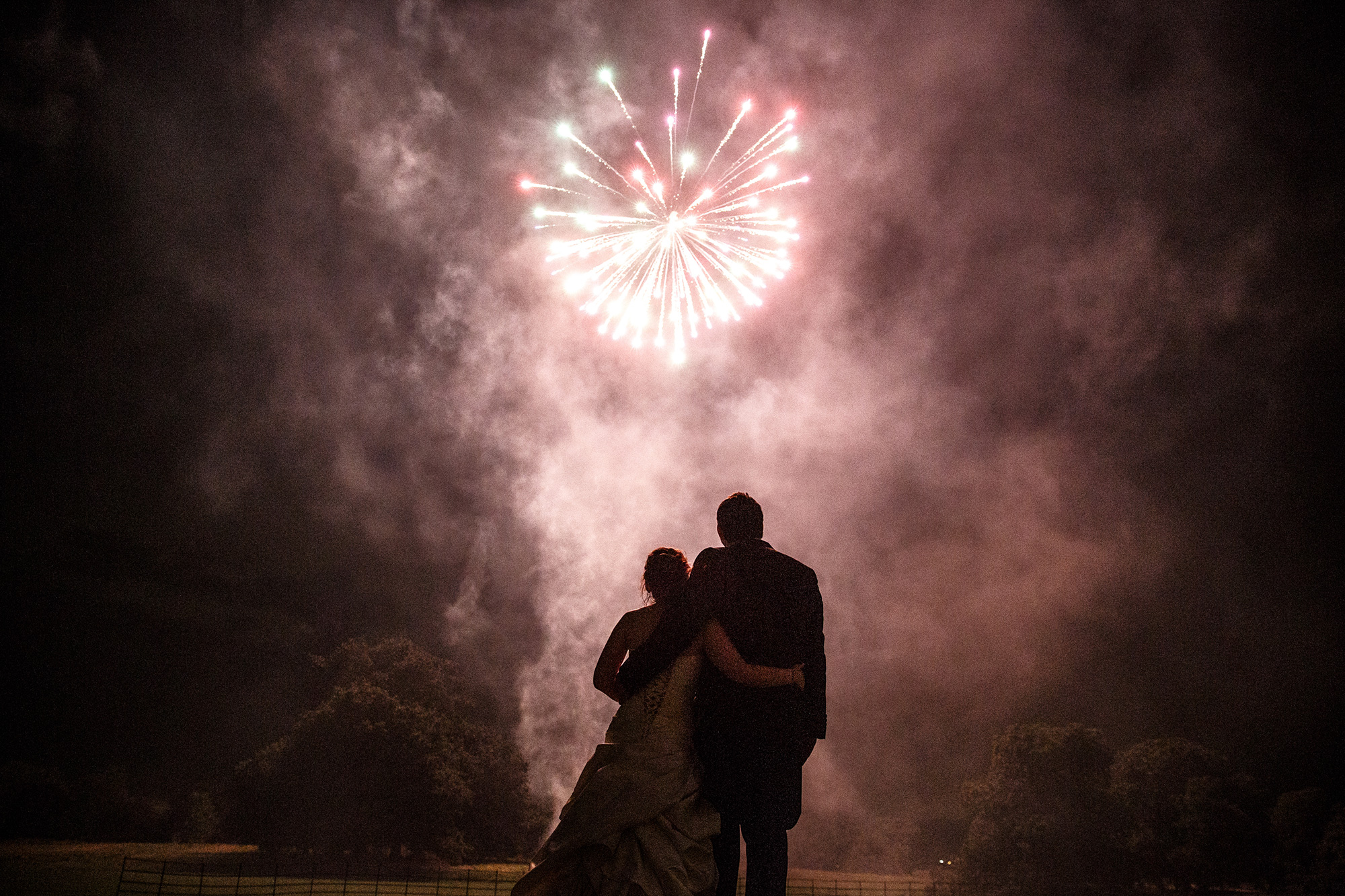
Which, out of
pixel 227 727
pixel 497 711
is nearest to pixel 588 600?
pixel 497 711

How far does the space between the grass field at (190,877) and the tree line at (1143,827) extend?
7257 mm

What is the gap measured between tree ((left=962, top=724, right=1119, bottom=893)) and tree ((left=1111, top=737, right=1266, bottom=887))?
1.32 metres

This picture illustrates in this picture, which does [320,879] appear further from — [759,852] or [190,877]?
[759,852]

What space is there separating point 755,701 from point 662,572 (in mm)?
999

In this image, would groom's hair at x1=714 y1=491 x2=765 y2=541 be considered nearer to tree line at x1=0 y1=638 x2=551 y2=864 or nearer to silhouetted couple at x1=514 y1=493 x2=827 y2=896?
silhouetted couple at x1=514 y1=493 x2=827 y2=896

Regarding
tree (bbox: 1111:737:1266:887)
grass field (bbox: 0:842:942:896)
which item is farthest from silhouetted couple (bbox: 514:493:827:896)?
tree (bbox: 1111:737:1266:887)

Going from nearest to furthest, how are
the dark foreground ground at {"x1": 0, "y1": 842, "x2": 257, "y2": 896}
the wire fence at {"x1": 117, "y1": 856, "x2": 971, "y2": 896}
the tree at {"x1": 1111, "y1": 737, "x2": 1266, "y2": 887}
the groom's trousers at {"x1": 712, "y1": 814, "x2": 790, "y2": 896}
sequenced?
the groom's trousers at {"x1": 712, "y1": 814, "x2": 790, "y2": 896}, the dark foreground ground at {"x1": 0, "y1": 842, "x2": 257, "y2": 896}, the wire fence at {"x1": 117, "y1": 856, "x2": 971, "y2": 896}, the tree at {"x1": 1111, "y1": 737, "x2": 1266, "y2": 887}

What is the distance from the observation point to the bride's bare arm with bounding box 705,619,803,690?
4.04m

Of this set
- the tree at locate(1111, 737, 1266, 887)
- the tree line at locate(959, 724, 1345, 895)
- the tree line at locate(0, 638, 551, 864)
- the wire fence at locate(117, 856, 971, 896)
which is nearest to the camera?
the wire fence at locate(117, 856, 971, 896)

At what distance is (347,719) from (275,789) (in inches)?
170

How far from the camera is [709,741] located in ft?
13.7

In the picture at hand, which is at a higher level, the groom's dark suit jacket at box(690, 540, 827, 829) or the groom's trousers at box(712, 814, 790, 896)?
the groom's dark suit jacket at box(690, 540, 827, 829)

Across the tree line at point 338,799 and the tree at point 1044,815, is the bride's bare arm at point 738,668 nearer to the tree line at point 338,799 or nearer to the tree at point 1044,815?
the tree line at point 338,799

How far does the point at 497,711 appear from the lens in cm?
6172
